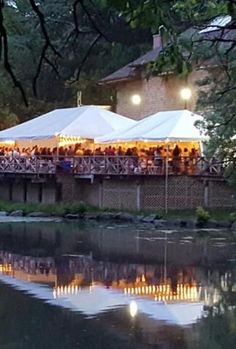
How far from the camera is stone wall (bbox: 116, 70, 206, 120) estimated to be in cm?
3753

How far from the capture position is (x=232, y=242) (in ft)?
79.9

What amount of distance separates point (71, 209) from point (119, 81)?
1034 cm

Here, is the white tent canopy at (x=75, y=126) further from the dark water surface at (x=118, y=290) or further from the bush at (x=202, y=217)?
the dark water surface at (x=118, y=290)

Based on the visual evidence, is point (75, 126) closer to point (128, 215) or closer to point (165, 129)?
point (165, 129)

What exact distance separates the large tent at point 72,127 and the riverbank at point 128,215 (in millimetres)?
3325

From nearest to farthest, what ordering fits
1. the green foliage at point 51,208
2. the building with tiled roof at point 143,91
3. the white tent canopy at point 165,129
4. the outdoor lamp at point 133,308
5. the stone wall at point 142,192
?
1. the outdoor lamp at point 133,308
2. the white tent canopy at point 165,129
3. the stone wall at point 142,192
4. the green foliage at point 51,208
5. the building with tiled roof at point 143,91

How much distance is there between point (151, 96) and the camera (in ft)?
131

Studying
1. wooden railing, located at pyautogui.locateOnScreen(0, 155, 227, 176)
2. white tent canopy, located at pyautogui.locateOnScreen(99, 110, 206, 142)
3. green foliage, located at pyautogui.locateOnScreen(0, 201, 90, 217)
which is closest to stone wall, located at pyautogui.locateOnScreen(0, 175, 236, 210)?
wooden railing, located at pyautogui.locateOnScreen(0, 155, 227, 176)

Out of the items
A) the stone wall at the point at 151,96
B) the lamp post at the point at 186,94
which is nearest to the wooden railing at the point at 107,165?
the stone wall at the point at 151,96

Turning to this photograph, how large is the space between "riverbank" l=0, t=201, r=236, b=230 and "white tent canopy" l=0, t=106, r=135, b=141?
11.0 feet

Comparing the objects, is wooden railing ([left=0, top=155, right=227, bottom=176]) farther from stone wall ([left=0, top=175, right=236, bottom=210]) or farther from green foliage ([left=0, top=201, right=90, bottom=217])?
green foliage ([left=0, top=201, right=90, bottom=217])

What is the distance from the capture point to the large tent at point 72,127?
3756cm

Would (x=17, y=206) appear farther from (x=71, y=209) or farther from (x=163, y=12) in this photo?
(x=163, y=12)

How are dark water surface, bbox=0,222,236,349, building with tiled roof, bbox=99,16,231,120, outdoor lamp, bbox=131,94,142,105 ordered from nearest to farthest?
Result: dark water surface, bbox=0,222,236,349 < building with tiled roof, bbox=99,16,231,120 < outdoor lamp, bbox=131,94,142,105
